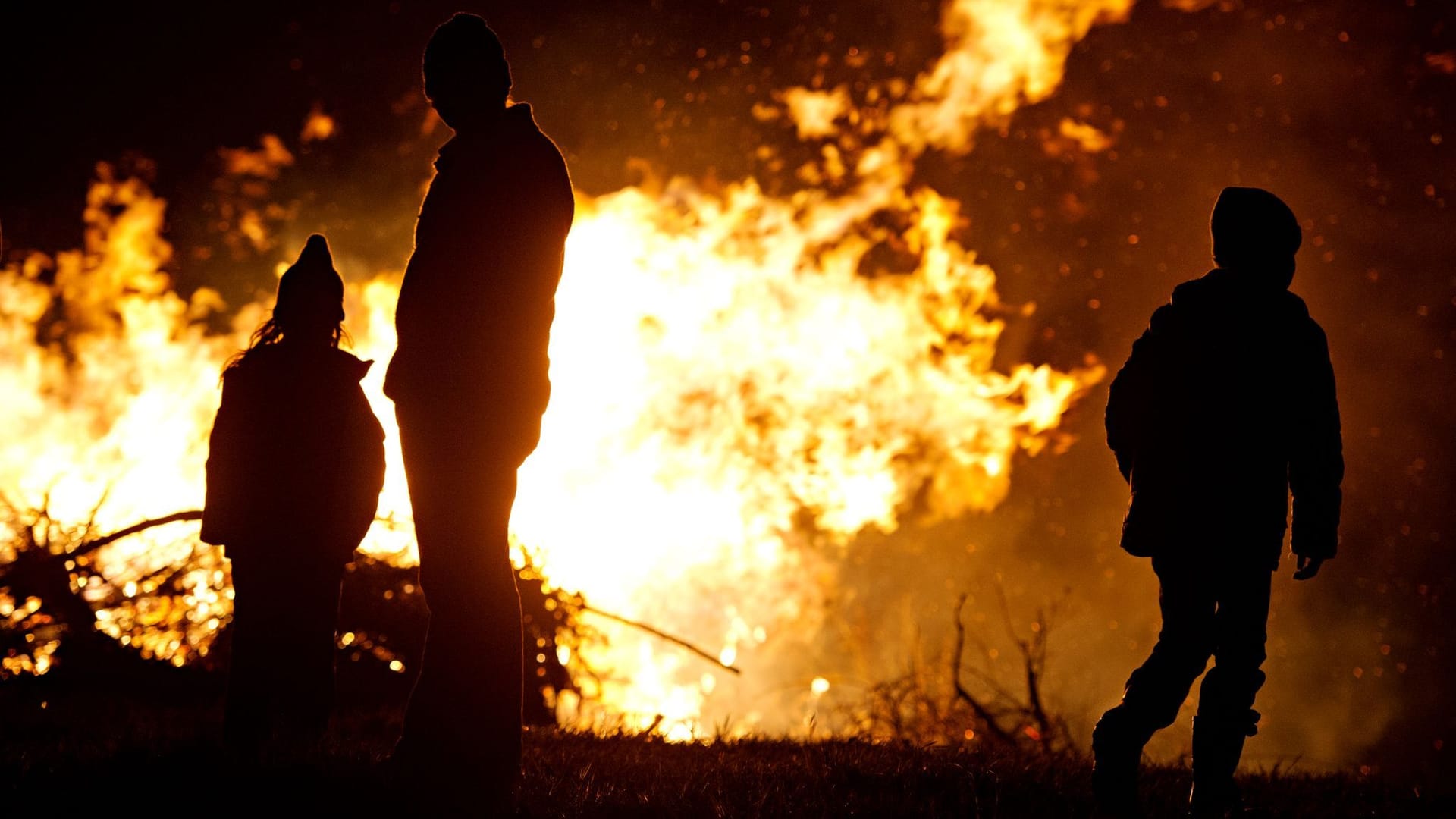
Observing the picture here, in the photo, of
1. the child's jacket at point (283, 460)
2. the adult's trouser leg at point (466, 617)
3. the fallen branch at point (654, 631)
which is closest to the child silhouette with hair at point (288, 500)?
the child's jacket at point (283, 460)

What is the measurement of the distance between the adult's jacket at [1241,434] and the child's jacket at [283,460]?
3606 millimetres

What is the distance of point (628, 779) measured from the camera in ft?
12.7

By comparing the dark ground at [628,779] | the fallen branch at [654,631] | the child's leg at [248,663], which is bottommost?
the dark ground at [628,779]

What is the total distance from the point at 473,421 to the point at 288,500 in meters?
1.93

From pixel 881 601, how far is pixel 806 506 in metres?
43.2

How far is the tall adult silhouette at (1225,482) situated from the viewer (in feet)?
11.2

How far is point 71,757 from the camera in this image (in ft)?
12.5

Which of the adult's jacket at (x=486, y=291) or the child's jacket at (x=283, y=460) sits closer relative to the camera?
the adult's jacket at (x=486, y=291)

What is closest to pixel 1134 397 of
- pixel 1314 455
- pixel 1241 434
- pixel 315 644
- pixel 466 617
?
pixel 1241 434

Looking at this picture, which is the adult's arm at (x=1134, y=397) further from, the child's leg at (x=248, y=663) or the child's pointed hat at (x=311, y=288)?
the child's leg at (x=248, y=663)

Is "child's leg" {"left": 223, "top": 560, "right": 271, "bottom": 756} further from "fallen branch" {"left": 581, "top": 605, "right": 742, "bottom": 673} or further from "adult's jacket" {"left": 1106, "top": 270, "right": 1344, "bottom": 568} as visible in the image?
"adult's jacket" {"left": 1106, "top": 270, "right": 1344, "bottom": 568}

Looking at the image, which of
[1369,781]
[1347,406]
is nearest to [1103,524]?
[1347,406]

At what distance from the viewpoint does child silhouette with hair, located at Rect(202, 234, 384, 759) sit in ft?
14.9

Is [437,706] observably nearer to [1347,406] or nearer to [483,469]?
[483,469]
